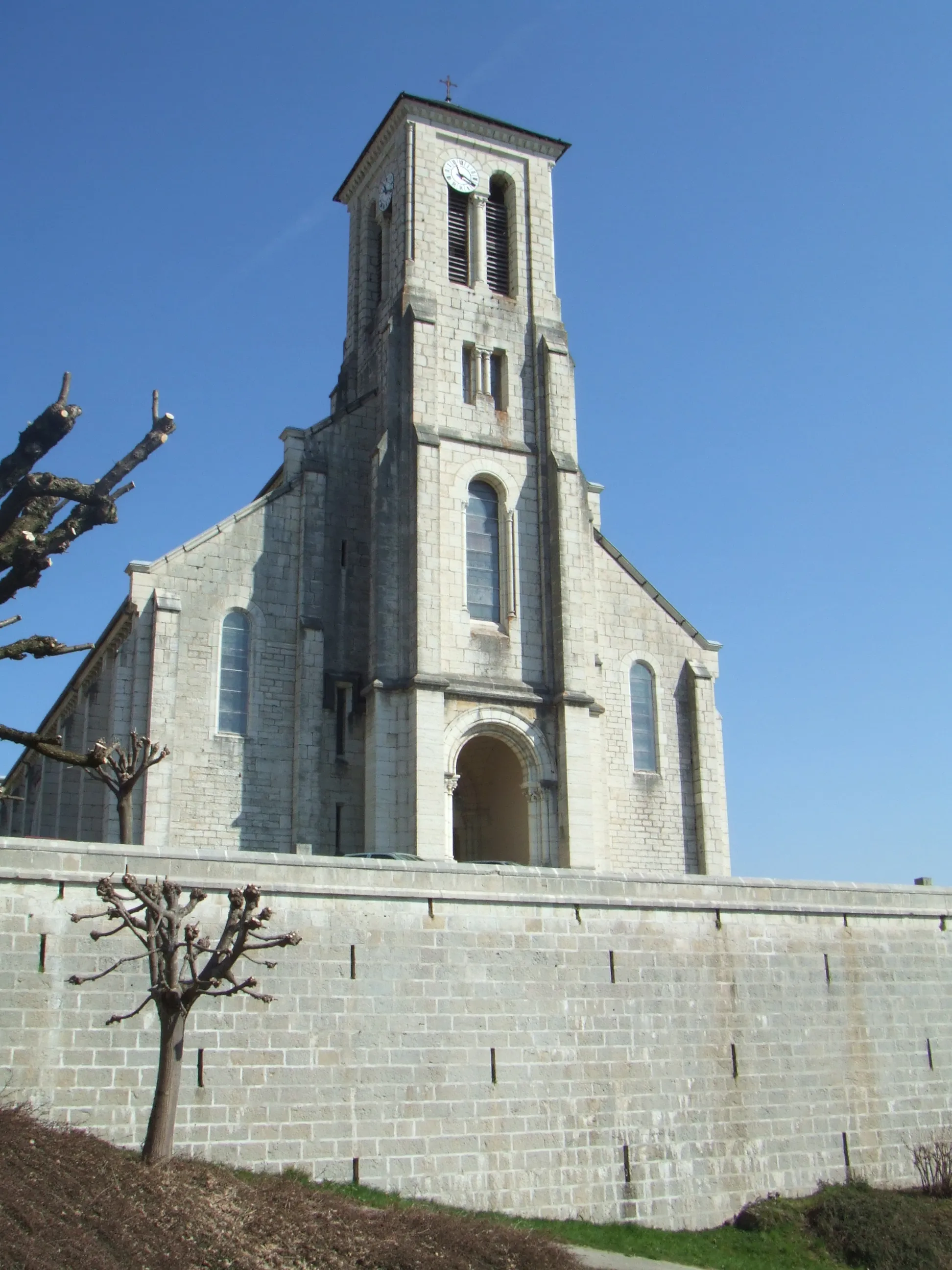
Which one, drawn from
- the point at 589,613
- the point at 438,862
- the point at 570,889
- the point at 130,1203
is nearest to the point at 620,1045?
the point at 570,889

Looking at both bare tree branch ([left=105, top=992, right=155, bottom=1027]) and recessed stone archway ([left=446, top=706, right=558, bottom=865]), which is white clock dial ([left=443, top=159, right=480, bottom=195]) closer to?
recessed stone archway ([left=446, top=706, right=558, bottom=865])

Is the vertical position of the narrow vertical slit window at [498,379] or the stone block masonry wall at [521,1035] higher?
the narrow vertical slit window at [498,379]

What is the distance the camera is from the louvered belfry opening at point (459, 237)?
37438mm

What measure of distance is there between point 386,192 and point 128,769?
20369mm

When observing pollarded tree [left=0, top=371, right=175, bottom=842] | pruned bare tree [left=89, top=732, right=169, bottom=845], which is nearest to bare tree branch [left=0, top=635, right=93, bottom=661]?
pollarded tree [left=0, top=371, right=175, bottom=842]

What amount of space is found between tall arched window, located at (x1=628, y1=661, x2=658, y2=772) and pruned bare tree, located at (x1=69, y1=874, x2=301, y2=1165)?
63.2 ft

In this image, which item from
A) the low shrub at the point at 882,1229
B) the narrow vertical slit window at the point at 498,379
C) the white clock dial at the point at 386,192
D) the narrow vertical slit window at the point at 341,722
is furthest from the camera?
the white clock dial at the point at 386,192

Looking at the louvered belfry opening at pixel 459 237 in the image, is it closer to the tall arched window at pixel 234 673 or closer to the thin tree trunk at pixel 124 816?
the tall arched window at pixel 234 673

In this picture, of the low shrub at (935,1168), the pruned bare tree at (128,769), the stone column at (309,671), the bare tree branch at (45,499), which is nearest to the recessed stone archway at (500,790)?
the stone column at (309,671)

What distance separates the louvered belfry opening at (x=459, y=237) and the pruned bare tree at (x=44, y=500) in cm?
2495

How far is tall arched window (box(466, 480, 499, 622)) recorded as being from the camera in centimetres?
3434

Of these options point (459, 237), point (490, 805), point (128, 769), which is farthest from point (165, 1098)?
point (459, 237)

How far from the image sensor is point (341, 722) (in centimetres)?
3331

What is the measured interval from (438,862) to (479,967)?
6.20ft
